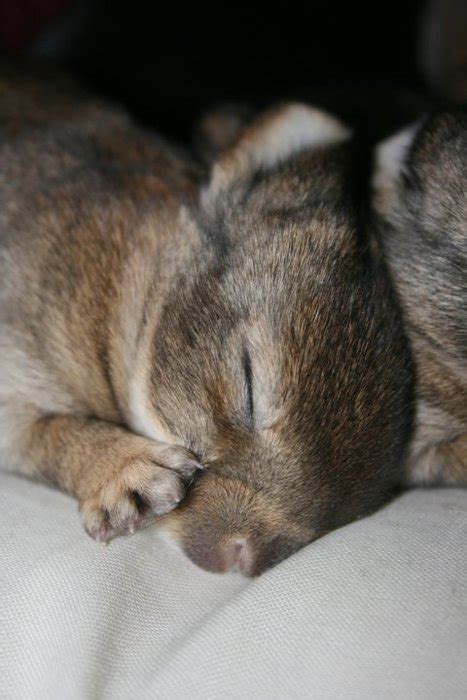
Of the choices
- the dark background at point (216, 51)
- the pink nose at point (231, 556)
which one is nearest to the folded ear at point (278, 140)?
the pink nose at point (231, 556)

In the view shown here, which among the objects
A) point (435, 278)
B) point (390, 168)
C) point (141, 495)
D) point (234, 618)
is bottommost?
point (234, 618)

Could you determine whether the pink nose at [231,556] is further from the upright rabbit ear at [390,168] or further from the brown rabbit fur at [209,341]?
the upright rabbit ear at [390,168]

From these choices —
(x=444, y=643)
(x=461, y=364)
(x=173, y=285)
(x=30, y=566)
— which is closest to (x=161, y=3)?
(x=173, y=285)

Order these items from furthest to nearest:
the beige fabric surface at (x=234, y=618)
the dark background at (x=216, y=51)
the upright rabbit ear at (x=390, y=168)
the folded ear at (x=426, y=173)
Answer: the dark background at (x=216, y=51) → the upright rabbit ear at (x=390, y=168) → the folded ear at (x=426, y=173) → the beige fabric surface at (x=234, y=618)

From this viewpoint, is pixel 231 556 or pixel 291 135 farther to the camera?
pixel 291 135

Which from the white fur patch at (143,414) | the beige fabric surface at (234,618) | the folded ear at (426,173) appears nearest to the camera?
the beige fabric surface at (234,618)

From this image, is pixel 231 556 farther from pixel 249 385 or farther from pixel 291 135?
pixel 291 135

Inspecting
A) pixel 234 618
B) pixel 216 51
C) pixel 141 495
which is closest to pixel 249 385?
pixel 141 495

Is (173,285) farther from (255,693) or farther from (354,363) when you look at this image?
(255,693)
